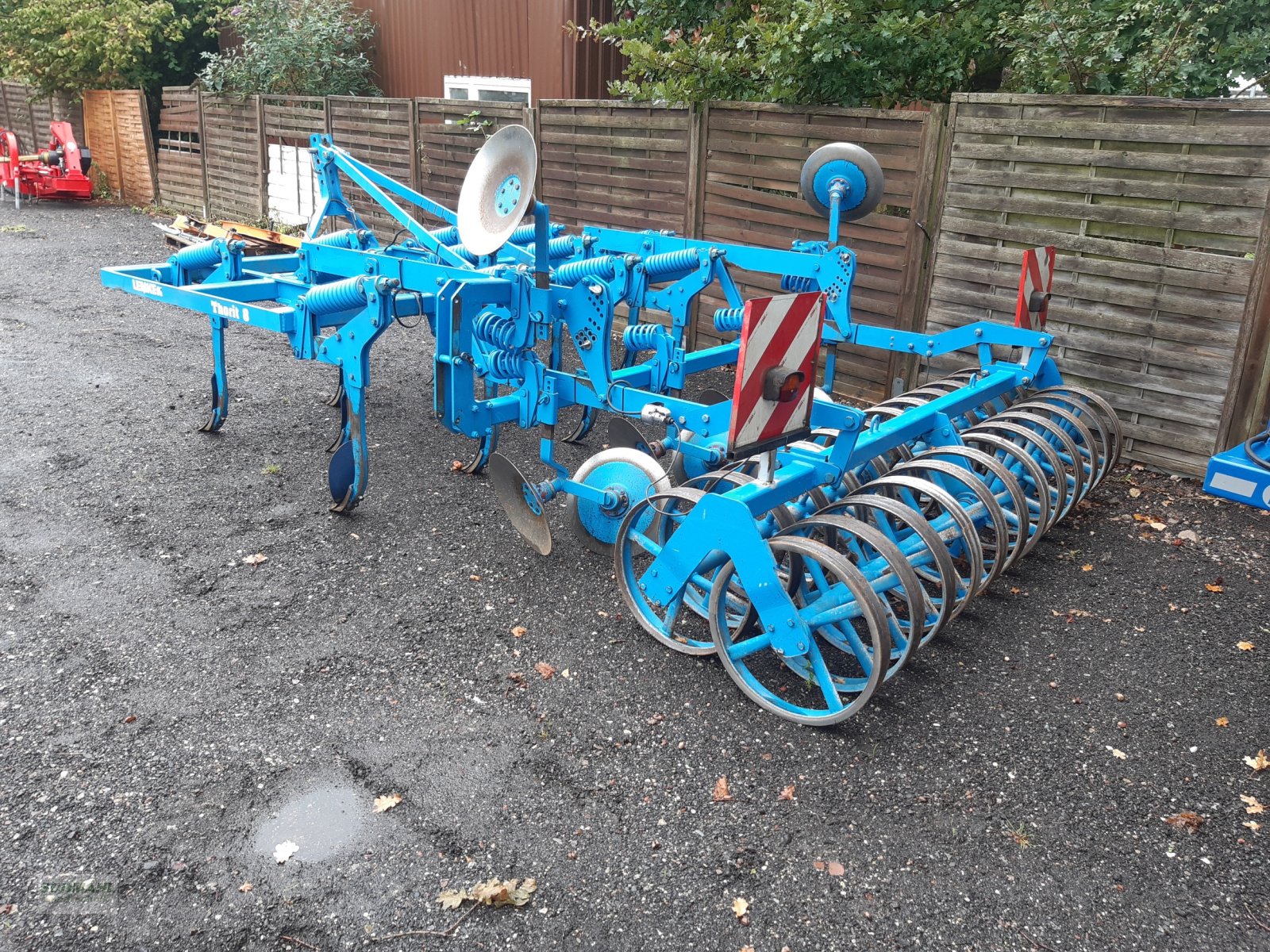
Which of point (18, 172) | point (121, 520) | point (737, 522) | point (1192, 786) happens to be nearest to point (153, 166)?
point (18, 172)

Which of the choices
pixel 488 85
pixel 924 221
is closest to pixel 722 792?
pixel 924 221

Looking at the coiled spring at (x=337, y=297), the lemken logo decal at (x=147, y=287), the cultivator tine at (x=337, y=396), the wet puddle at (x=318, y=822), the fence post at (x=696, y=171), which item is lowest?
the wet puddle at (x=318, y=822)

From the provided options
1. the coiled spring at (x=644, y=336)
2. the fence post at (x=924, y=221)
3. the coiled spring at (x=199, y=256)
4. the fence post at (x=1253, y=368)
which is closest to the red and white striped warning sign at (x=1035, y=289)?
the fence post at (x=1253, y=368)

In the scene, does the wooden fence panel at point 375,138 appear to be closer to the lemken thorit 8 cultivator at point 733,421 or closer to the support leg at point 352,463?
the lemken thorit 8 cultivator at point 733,421

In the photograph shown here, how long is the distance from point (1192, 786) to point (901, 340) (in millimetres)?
2751

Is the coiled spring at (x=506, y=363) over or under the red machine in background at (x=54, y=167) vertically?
under

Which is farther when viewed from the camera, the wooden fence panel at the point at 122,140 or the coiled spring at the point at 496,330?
the wooden fence panel at the point at 122,140

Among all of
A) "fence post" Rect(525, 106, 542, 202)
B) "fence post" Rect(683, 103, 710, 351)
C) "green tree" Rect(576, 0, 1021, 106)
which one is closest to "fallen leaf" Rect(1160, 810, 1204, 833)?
"green tree" Rect(576, 0, 1021, 106)

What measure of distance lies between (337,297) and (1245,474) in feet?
15.3

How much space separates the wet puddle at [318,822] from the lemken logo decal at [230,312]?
3.09 meters

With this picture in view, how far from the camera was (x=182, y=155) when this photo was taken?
16.3m

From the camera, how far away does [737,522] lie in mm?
3461

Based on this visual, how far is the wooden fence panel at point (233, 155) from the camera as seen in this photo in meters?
14.4

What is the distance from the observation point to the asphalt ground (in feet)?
8.86
